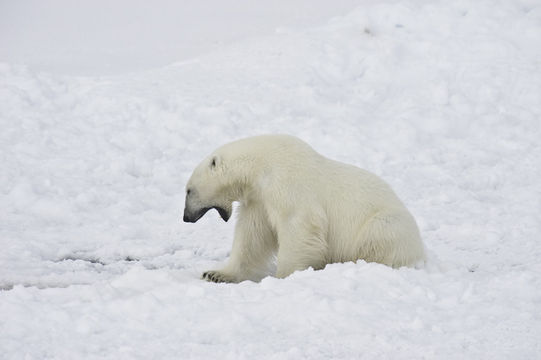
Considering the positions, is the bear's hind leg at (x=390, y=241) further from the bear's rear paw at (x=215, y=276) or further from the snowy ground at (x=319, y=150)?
the bear's rear paw at (x=215, y=276)

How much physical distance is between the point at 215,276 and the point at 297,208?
0.88 metres

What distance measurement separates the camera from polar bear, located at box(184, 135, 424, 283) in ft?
17.0

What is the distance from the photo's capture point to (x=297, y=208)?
5.18 metres

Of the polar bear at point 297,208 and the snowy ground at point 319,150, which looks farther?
the polar bear at point 297,208

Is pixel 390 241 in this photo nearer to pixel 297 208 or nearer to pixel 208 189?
pixel 297 208

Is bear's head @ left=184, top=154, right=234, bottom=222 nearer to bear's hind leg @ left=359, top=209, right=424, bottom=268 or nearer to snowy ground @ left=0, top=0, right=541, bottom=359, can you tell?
snowy ground @ left=0, top=0, right=541, bottom=359

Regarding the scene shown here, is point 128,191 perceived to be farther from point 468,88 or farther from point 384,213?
point 468,88

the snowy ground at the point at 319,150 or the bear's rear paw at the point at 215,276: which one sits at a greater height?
the snowy ground at the point at 319,150

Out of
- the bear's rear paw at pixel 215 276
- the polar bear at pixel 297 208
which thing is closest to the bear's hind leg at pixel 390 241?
the polar bear at pixel 297 208

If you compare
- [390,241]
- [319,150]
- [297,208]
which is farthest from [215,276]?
[319,150]

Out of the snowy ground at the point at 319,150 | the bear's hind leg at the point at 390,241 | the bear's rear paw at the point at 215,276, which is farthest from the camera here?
the bear's rear paw at the point at 215,276

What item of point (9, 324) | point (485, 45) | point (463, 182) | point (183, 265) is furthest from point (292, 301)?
point (485, 45)

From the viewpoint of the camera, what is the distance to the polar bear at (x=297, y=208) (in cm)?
518

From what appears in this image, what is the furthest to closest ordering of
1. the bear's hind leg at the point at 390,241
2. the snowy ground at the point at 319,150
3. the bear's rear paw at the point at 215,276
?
1. the bear's rear paw at the point at 215,276
2. the bear's hind leg at the point at 390,241
3. the snowy ground at the point at 319,150
